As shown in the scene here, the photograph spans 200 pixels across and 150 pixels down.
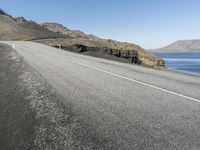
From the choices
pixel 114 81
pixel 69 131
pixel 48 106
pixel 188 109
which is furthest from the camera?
pixel 114 81

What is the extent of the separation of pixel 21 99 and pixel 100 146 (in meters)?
4.58

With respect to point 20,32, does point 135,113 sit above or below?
below

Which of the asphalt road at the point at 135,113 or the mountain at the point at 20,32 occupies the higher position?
the mountain at the point at 20,32

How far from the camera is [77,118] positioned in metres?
6.21

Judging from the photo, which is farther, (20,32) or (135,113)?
(20,32)

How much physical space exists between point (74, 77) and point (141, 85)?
2.92 meters

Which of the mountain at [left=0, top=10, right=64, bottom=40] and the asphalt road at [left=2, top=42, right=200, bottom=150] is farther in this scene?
the mountain at [left=0, top=10, right=64, bottom=40]

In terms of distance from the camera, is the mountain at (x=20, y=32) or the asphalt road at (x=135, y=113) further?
the mountain at (x=20, y=32)

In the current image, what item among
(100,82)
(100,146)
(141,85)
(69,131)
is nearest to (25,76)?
(100,82)

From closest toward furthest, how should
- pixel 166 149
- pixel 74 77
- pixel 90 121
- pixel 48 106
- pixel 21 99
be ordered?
1. pixel 166 149
2. pixel 90 121
3. pixel 48 106
4. pixel 21 99
5. pixel 74 77

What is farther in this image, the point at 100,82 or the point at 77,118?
the point at 100,82

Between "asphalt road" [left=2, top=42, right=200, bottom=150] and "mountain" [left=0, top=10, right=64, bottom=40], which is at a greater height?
"mountain" [left=0, top=10, right=64, bottom=40]

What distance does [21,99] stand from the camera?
8.63m

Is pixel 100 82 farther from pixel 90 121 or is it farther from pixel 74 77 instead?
pixel 90 121
